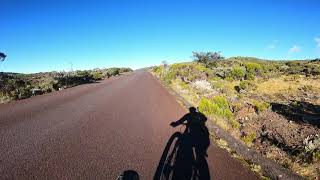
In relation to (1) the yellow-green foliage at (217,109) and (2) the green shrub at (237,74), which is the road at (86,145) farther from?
(2) the green shrub at (237,74)

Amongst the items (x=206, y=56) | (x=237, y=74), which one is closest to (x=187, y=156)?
(x=237, y=74)

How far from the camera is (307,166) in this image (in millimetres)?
5750

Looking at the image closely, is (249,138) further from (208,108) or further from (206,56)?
(206,56)

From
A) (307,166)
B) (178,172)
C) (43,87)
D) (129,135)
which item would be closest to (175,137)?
(129,135)

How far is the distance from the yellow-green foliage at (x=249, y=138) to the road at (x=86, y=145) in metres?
1.23

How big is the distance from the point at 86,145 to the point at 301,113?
10.2 metres

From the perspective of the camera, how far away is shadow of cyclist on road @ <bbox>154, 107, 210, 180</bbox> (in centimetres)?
518

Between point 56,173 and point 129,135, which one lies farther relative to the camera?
point 129,135

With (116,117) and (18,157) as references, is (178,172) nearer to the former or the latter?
(18,157)

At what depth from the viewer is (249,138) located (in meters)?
7.71

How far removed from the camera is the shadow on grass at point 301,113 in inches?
412

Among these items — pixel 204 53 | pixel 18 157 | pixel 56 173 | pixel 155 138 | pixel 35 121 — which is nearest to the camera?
pixel 56 173

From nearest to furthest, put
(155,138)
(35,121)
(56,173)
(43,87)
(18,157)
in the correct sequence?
(56,173) → (18,157) → (155,138) → (35,121) → (43,87)

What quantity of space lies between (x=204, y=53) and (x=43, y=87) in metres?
44.5
